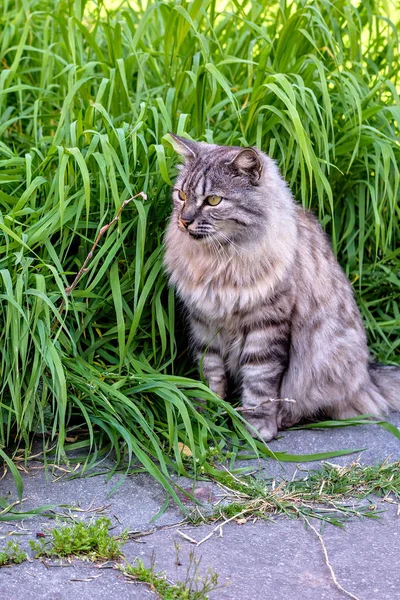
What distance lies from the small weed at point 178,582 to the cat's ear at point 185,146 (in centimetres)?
162

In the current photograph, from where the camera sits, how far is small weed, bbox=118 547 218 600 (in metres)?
2.47

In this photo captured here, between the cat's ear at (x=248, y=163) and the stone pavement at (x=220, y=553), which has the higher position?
the cat's ear at (x=248, y=163)

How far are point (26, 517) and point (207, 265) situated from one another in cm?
127

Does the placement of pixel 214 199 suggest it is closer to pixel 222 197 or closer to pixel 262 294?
pixel 222 197

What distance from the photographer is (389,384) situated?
3.94 m

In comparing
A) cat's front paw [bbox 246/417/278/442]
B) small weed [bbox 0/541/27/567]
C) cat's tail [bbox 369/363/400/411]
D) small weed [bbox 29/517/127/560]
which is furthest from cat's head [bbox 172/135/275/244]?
small weed [bbox 0/541/27/567]

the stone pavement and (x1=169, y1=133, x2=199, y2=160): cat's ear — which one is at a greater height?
(x1=169, y1=133, x2=199, y2=160): cat's ear

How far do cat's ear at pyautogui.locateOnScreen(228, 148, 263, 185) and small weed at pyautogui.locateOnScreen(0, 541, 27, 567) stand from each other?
1659 mm

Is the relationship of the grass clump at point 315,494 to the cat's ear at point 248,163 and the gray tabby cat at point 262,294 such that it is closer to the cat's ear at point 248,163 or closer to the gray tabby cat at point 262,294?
the gray tabby cat at point 262,294

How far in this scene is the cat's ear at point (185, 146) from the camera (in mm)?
3510

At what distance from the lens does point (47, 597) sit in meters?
2.48

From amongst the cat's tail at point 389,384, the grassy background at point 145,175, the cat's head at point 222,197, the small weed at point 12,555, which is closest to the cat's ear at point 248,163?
the cat's head at point 222,197

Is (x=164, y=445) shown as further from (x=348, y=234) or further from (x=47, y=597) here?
(x=348, y=234)

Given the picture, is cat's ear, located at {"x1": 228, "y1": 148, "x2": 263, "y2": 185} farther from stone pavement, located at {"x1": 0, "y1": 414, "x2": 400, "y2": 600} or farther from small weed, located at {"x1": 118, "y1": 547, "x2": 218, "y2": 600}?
small weed, located at {"x1": 118, "y1": 547, "x2": 218, "y2": 600}
